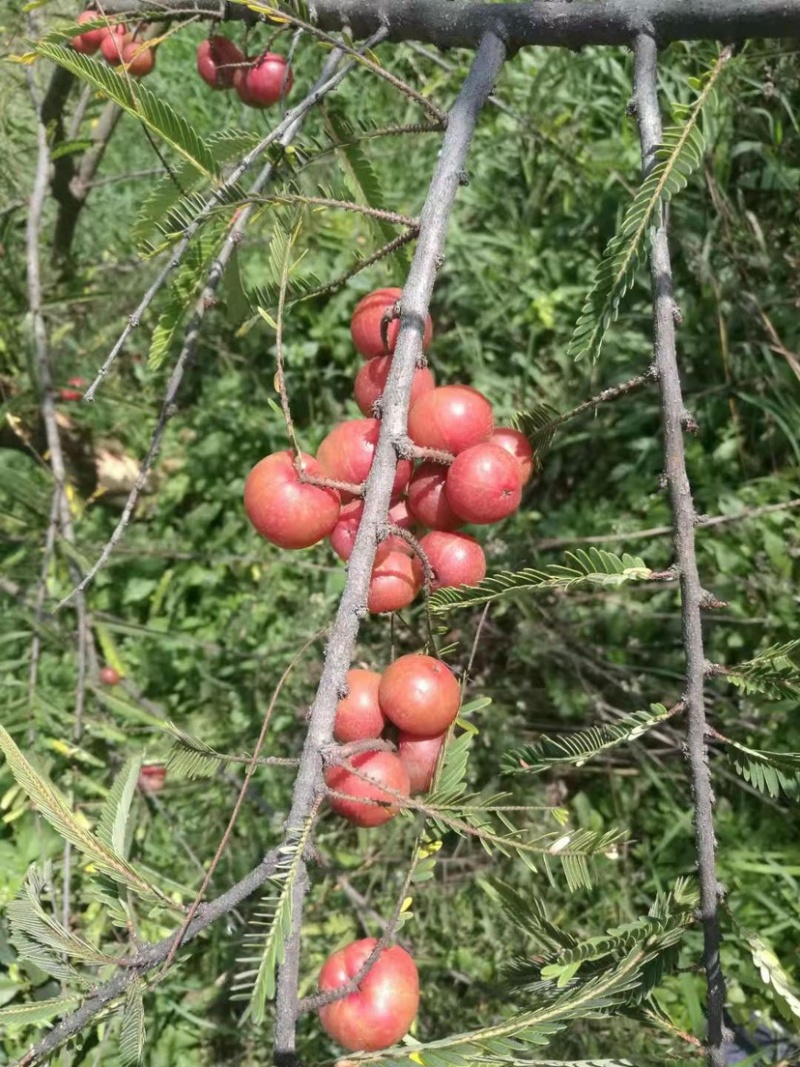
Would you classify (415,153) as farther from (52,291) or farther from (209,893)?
(209,893)

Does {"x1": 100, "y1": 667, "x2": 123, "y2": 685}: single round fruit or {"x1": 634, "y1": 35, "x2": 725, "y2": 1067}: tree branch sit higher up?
{"x1": 634, "y1": 35, "x2": 725, "y2": 1067}: tree branch

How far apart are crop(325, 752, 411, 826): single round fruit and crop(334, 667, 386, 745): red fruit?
7cm

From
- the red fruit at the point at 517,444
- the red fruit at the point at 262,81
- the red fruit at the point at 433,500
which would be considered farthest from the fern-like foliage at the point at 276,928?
the red fruit at the point at 262,81

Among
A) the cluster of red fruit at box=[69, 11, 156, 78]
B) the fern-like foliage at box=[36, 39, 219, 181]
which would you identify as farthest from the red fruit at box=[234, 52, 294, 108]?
the fern-like foliage at box=[36, 39, 219, 181]

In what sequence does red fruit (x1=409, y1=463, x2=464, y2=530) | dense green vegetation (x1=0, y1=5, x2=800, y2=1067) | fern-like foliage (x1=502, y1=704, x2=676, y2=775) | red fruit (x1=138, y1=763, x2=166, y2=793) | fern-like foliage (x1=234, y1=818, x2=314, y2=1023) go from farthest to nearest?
red fruit (x1=138, y1=763, x2=166, y2=793)
dense green vegetation (x1=0, y1=5, x2=800, y2=1067)
red fruit (x1=409, y1=463, x2=464, y2=530)
fern-like foliage (x1=502, y1=704, x2=676, y2=775)
fern-like foliage (x1=234, y1=818, x2=314, y2=1023)

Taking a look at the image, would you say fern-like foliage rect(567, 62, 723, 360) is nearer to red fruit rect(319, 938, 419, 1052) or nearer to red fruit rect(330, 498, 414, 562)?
red fruit rect(330, 498, 414, 562)

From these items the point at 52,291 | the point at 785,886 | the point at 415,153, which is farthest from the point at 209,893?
the point at 415,153

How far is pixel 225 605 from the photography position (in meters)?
3.79

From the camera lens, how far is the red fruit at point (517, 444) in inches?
62.3

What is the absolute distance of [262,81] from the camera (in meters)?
2.31

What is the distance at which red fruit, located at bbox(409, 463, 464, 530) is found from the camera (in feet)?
5.12

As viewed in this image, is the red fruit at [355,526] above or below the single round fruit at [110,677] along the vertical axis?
above

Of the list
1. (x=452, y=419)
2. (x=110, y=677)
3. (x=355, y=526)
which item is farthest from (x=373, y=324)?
(x=110, y=677)

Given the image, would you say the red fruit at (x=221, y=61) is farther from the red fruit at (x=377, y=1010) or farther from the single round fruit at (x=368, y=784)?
the red fruit at (x=377, y=1010)
